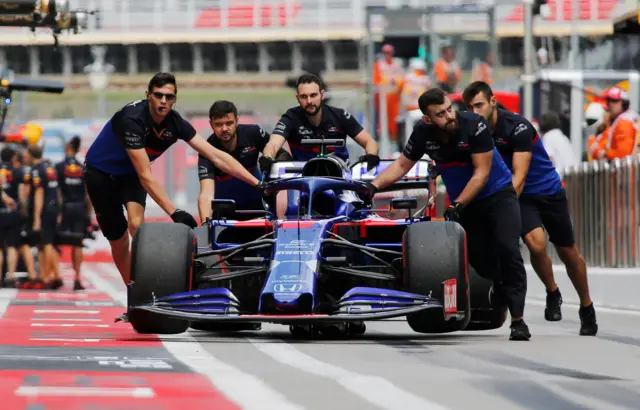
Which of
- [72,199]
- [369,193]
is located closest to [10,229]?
[72,199]

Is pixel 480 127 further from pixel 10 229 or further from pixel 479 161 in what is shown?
pixel 10 229

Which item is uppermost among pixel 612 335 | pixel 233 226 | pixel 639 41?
pixel 639 41

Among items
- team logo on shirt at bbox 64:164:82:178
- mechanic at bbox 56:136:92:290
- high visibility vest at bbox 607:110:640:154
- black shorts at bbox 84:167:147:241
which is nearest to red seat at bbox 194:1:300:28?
mechanic at bbox 56:136:92:290

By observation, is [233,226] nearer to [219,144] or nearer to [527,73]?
[219,144]

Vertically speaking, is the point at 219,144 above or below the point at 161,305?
above

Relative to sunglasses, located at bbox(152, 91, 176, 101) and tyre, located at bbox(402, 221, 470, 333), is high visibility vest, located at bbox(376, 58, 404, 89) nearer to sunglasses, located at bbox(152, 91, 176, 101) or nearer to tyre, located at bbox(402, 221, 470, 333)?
sunglasses, located at bbox(152, 91, 176, 101)

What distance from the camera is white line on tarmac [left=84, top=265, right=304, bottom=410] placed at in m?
7.60

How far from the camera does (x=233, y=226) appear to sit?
40.9 ft

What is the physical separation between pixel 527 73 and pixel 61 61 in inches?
2662

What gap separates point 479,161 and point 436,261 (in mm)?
985

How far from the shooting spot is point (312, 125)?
553 inches

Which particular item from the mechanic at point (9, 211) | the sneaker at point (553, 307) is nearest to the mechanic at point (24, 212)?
the mechanic at point (9, 211)

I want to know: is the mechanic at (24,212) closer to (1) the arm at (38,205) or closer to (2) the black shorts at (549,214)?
(1) the arm at (38,205)

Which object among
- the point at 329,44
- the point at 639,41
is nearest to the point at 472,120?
the point at 639,41
